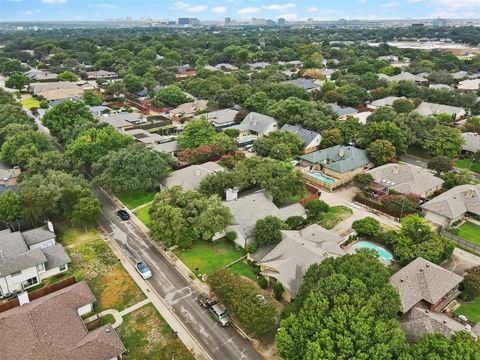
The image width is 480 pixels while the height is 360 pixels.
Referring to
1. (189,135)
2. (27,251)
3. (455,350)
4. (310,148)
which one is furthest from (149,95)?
(455,350)

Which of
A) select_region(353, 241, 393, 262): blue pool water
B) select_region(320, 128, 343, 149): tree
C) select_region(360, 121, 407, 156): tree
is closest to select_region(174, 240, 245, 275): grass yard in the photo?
select_region(353, 241, 393, 262): blue pool water

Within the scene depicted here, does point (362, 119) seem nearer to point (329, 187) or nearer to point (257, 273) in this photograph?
point (329, 187)

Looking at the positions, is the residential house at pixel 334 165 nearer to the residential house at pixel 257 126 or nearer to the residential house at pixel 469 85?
the residential house at pixel 257 126

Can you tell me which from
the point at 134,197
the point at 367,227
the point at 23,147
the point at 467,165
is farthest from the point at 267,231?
the point at 467,165

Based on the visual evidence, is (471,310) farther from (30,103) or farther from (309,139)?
(30,103)

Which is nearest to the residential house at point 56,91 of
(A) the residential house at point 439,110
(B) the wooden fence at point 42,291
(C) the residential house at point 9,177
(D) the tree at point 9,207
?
(C) the residential house at point 9,177

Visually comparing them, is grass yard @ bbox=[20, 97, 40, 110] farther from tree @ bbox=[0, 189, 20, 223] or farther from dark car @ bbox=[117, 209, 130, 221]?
dark car @ bbox=[117, 209, 130, 221]
